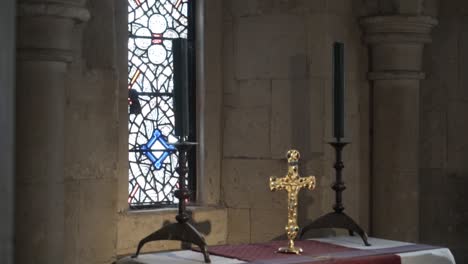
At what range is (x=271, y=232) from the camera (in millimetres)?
4879

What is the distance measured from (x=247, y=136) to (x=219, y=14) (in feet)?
2.52

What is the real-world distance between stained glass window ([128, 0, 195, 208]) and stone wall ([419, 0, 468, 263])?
1534 millimetres

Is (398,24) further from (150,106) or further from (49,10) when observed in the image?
(49,10)

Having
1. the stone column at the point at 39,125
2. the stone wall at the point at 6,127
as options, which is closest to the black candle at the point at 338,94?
the stone column at the point at 39,125

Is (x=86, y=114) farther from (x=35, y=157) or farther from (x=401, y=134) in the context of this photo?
(x=401, y=134)

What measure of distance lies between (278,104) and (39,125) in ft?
5.12

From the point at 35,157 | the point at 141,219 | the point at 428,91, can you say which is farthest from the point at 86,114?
the point at 428,91

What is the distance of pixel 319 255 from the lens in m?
3.46

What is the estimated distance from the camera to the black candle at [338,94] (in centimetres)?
398

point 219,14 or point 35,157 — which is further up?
point 219,14

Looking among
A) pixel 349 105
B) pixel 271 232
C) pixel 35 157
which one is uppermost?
pixel 349 105

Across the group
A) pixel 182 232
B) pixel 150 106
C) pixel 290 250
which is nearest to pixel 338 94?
pixel 290 250

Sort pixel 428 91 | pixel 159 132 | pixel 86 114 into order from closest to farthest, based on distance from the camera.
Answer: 1. pixel 86 114
2. pixel 159 132
3. pixel 428 91

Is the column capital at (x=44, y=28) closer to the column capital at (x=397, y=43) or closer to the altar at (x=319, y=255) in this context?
the altar at (x=319, y=255)
